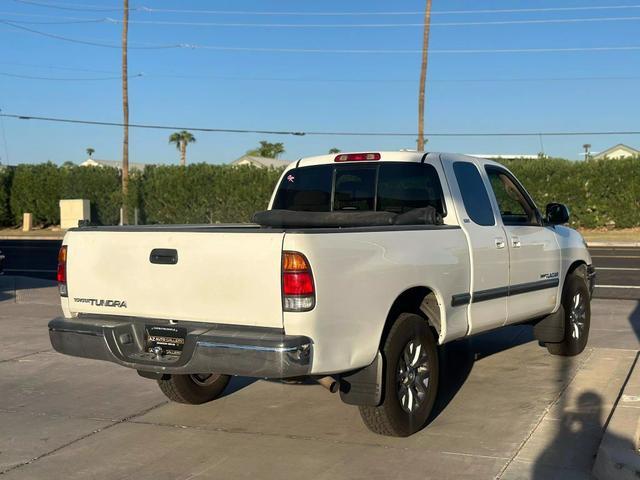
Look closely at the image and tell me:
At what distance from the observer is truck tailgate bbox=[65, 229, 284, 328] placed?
463cm

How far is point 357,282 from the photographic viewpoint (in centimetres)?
486

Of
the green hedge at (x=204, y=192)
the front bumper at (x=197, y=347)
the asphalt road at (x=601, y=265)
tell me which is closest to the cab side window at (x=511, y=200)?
the front bumper at (x=197, y=347)

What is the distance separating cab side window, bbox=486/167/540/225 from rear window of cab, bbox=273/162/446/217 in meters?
1.06

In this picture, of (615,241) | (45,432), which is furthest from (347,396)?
(615,241)

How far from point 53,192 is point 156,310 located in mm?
35840

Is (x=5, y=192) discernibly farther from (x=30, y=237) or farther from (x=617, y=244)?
(x=617, y=244)

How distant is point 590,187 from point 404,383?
27.9 metres

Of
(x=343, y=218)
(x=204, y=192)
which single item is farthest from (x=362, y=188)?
(x=204, y=192)

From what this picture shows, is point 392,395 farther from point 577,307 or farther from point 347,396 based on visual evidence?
point 577,307

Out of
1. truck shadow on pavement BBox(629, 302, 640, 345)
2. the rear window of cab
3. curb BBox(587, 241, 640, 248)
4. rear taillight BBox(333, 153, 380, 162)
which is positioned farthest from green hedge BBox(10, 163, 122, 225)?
rear taillight BBox(333, 153, 380, 162)

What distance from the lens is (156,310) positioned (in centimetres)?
509

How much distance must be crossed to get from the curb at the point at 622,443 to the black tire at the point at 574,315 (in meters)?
1.68

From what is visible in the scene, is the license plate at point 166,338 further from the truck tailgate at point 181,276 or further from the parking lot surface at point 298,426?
the parking lot surface at point 298,426

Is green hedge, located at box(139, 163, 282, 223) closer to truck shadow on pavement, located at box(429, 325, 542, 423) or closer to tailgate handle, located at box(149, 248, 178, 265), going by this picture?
truck shadow on pavement, located at box(429, 325, 542, 423)
